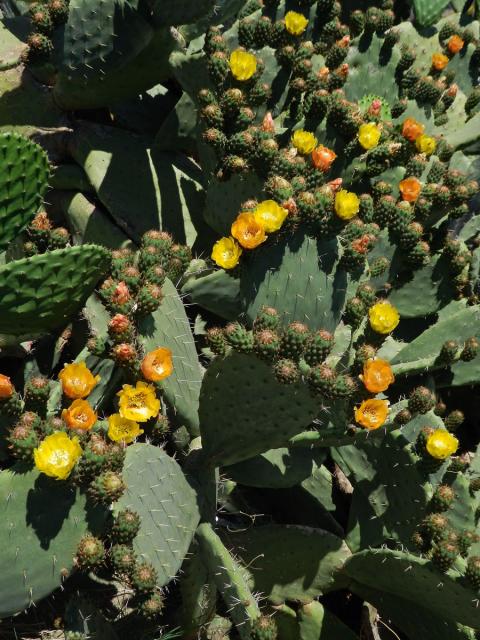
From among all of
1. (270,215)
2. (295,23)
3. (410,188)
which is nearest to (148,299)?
(270,215)

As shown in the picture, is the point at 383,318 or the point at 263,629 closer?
the point at 263,629

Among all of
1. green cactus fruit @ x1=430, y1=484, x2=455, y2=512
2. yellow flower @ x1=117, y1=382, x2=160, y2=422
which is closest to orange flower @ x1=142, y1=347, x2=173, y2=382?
yellow flower @ x1=117, y1=382, x2=160, y2=422

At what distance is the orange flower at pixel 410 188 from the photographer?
282cm

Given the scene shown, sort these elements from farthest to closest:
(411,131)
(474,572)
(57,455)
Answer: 1. (411,131)
2. (474,572)
3. (57,455)

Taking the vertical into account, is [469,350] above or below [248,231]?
below

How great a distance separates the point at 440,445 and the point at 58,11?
2.10 meters

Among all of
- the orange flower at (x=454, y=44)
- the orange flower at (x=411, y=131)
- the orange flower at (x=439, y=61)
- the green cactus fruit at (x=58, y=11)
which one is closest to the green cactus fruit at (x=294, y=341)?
the orange flower at (x=411, y=131)

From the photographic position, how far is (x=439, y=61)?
3629 millimetres

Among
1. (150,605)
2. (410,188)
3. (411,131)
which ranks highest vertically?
(411,131)

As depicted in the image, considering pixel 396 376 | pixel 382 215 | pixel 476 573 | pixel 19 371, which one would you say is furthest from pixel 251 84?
pixel 476 573

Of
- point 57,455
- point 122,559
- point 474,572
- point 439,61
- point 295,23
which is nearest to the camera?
point 57,455

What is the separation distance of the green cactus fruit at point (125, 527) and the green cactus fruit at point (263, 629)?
0.42m

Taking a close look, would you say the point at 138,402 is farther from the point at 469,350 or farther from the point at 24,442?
the point at 469,350

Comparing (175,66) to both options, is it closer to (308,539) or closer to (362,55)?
(362,55)
